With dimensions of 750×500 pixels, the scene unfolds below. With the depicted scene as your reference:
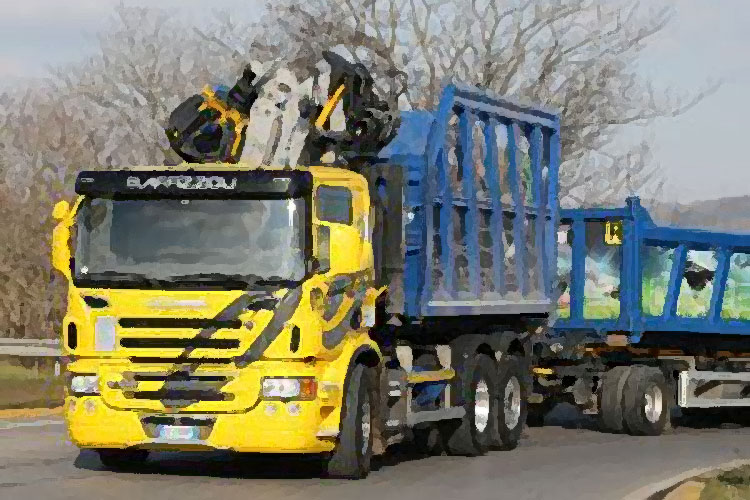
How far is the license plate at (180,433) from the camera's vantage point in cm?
1392

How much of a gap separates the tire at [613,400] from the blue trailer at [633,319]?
0.04ft

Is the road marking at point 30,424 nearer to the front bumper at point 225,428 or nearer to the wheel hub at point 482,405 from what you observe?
the wheel hub at point 482,405

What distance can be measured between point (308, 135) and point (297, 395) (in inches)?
123

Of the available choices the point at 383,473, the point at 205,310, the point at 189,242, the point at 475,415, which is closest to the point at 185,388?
the point at 205,310

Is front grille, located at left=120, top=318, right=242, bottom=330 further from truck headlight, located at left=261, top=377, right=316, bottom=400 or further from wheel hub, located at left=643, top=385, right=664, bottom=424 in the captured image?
wheel hub, located at left=643, top=385, right=664, bottom=424

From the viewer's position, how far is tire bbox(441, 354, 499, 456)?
692 inches

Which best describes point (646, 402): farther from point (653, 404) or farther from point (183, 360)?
point (183, 360)

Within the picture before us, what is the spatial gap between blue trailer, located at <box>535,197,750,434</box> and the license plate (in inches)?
316

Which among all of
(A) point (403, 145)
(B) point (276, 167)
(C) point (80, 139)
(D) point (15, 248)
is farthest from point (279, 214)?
(C) point (80, 139)

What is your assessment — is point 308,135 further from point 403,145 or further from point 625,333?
point 625,333

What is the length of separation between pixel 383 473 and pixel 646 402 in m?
6.99

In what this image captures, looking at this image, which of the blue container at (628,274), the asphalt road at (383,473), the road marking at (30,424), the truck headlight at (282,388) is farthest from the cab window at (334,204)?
the road marking at (30,424)

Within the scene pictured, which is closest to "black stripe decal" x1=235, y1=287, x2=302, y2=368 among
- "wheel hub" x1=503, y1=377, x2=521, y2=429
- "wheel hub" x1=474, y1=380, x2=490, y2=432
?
"wheel hub" x1=474, y1=380, x2=490, y2=432

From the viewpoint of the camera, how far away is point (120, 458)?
606 inches
